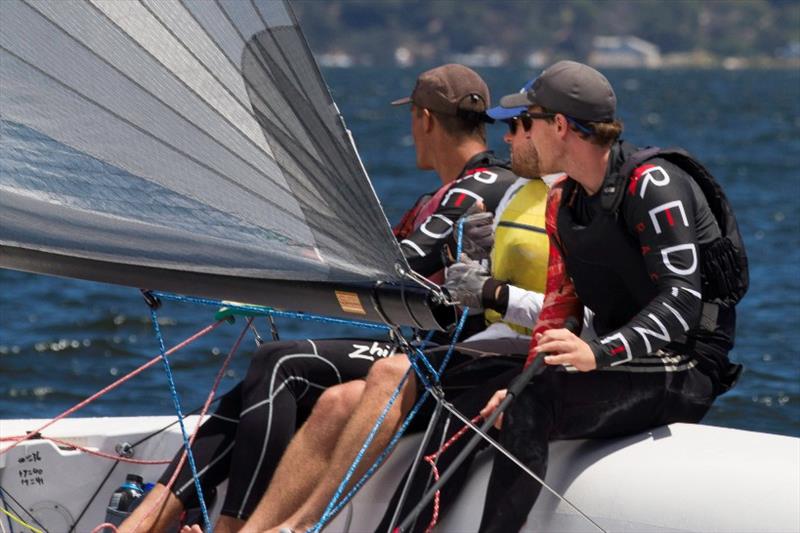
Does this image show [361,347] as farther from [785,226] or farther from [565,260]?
[785,226]

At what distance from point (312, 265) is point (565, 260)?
711mm

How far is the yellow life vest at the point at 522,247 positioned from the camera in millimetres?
3551

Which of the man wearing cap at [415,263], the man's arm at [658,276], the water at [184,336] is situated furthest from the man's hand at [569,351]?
the water at [184,336]

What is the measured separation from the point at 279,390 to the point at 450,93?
→ 864 mm

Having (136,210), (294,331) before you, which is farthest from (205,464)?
(294,331)

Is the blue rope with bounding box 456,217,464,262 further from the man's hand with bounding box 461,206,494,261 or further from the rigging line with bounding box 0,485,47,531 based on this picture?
the rigging line with bounding box 0,485,47,531

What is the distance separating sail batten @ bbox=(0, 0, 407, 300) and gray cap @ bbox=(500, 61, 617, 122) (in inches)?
22.1

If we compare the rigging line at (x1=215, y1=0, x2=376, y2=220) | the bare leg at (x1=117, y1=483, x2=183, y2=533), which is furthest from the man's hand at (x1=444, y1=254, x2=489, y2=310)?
the bare leg at (x1=117, y1=483, x2=183, y2=533)

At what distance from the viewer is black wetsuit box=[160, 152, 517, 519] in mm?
3555

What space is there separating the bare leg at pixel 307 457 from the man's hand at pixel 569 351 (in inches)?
21.6

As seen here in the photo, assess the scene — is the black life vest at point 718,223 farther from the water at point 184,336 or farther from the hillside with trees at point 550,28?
the hillside with trees at point 550,28

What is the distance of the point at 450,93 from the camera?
3.94m

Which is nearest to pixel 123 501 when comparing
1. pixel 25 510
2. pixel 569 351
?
pixel 25 510

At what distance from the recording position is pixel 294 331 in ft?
29.1
